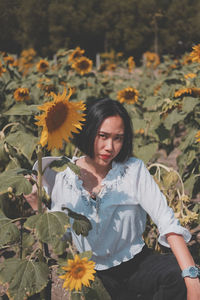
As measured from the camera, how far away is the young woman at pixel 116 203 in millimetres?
1385

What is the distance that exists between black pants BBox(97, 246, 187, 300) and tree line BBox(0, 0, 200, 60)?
2.05 metres

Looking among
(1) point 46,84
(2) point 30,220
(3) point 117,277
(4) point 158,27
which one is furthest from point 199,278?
(4) point 158,27

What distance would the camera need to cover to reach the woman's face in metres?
1.38

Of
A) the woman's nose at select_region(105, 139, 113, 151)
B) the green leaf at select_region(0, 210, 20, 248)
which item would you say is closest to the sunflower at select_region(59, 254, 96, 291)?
the green leaf at select_region(0, 210, 20, 248)

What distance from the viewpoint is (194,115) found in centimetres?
234

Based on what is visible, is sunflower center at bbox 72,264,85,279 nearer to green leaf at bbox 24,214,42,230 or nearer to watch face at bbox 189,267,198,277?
green leaf at bbox 24,214,42,230

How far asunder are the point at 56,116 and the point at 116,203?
0.46 m

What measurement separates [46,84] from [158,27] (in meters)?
9.06

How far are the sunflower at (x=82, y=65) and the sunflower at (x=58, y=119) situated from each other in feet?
9.02

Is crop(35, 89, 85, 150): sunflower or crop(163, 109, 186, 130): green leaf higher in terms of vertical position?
crop(163, 109, 186, 130): green leaf

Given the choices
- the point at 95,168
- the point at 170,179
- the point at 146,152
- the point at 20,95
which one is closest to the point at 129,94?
the point at 20,95

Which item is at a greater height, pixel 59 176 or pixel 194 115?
pixel 194 115

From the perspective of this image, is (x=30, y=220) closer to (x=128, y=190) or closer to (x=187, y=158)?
(x=128, y=190)

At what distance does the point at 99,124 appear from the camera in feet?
4.56
